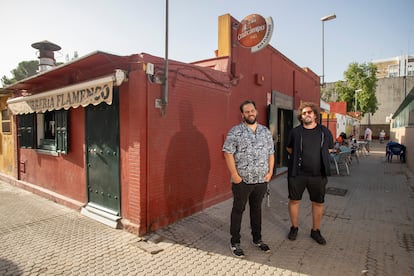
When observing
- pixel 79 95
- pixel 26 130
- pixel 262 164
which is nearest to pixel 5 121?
pixel 26 130

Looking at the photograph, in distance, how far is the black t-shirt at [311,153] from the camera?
135 inches

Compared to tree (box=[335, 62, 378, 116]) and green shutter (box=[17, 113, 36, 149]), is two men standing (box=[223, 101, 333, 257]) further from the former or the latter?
tree (box=[335, 62, 378, 116])

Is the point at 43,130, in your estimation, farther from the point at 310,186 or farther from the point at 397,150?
the point at 397,150

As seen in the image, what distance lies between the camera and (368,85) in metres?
27.5

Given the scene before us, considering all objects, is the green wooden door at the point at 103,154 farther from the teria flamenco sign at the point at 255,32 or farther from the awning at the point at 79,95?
the teria flamenco sign at the point at 255,32

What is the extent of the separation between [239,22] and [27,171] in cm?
657

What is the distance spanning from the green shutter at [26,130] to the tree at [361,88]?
29.2 meters

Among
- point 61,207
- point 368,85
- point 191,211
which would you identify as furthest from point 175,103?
point 368,85

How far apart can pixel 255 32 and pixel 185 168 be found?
10.2 feet

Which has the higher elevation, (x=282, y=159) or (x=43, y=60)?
(x=43, y=60)

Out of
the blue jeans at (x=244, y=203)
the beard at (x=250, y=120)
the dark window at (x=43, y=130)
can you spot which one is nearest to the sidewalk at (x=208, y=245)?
the blue jeans at (x=244, y=203)

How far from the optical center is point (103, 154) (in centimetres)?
432

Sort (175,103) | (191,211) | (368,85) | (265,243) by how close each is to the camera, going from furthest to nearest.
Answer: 1. (368,85)
2. (191,211)
3. (175,103)
4. (265,243)

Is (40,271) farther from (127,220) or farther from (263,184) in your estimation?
(263,184)
